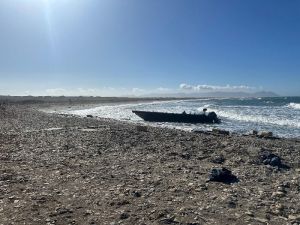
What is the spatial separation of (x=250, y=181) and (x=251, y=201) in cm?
225

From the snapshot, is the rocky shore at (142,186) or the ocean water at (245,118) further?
the ocean water at (245,118)

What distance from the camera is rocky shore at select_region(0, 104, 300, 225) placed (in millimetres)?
8750

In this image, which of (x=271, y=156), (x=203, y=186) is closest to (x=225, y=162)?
(x=271, y=156)

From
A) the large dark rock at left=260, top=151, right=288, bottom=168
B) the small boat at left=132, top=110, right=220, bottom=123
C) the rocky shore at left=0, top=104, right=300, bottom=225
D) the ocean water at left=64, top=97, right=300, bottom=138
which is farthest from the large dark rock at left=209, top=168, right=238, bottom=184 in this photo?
the small boat at left=132, top=110, right=220, bottom=123

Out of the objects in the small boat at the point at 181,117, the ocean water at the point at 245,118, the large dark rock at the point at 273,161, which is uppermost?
the large dark rock at the point at 273,161

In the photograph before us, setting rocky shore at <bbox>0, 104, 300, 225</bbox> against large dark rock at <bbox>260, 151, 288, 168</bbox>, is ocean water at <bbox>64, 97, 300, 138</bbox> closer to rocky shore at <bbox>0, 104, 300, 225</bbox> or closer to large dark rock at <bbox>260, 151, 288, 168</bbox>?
large dark rock at <bbox>260, 151, 288, 168</bbox>

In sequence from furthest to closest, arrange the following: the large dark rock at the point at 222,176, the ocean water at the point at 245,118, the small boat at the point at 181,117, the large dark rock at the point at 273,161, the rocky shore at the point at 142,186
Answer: the small boat at the point at 181,117
the ocean water at the point at 245,118
the large dark rock at the point at 273,161
the large dark rock at the point at 222,176
the rocky shore at the point at 142,186

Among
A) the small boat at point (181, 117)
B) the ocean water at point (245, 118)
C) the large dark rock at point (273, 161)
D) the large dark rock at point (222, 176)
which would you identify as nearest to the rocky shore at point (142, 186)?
the large dark rock at point (273, 161)

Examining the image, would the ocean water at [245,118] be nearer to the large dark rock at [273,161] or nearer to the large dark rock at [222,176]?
the large dark rock at [273,161]

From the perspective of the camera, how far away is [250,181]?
12078mm

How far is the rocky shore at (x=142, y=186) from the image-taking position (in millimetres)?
8750

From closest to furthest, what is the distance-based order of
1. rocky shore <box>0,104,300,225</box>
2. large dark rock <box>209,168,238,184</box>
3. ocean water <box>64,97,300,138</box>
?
1. rocky shore <box>0,104,300,225</box>
2. large dark rock <box>209,168,238,184</box>
3. ocean water <box>64,97,300,138</box>

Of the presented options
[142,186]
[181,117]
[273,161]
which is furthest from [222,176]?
[181,117]

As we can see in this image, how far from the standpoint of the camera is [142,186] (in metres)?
11.2
